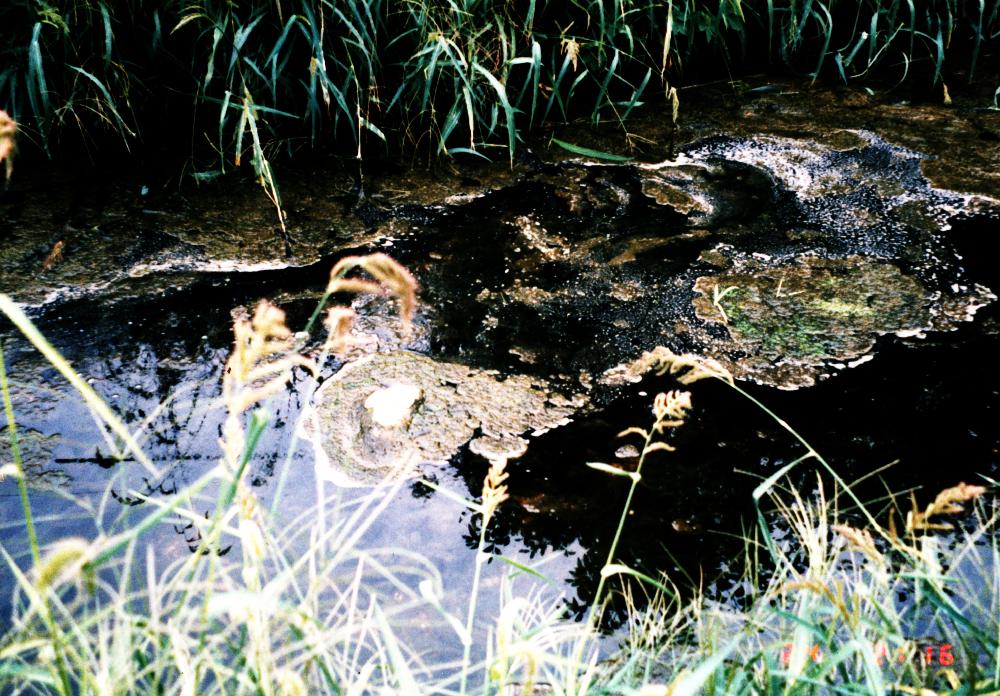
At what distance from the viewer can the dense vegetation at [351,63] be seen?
235cm

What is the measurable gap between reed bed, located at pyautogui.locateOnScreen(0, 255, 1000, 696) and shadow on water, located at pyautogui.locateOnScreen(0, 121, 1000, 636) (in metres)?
0.06

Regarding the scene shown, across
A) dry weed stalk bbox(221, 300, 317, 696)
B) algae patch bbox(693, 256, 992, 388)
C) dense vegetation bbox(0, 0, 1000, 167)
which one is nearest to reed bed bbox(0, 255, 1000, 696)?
dry weed stalk bbox(221, 300, 317, 696)

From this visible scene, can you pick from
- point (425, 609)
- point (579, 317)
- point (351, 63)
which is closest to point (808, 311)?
point (579, 317)

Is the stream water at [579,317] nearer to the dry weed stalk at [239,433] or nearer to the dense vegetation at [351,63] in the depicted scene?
the dense vegetation at [351,63]

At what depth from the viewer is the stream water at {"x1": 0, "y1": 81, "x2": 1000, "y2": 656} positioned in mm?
1488

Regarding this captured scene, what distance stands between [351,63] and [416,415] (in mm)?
1171

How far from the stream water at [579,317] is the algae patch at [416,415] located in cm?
3

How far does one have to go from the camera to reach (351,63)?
2.36 metres

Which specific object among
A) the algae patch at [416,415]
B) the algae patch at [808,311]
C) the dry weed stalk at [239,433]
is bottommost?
the algae patch at [416,415]
